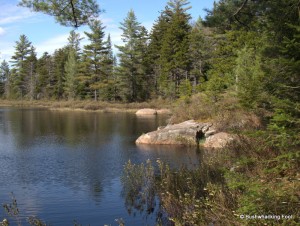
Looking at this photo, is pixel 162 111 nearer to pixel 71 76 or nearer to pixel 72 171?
pixel 71 76

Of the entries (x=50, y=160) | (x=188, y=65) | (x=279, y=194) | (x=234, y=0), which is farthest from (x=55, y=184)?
(x=188, y=65)

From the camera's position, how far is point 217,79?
28.0 meters

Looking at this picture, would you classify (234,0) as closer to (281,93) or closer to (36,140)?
(281,93)

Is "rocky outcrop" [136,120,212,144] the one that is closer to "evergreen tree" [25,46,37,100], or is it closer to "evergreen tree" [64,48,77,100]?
"evergreen tree" [64,48,77,100]

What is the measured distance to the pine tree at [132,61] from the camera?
57719mm

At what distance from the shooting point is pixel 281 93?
7230 millimetres

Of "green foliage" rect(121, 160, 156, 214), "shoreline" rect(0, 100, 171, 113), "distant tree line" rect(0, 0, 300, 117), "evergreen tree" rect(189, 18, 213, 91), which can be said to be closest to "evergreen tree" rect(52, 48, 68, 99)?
"distant tree line" rect(0, 0, 300, 117)

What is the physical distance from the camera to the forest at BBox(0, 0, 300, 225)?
6338 mm

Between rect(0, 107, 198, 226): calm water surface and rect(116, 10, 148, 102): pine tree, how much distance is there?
2962 centimetres

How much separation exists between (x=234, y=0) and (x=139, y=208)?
6679mm

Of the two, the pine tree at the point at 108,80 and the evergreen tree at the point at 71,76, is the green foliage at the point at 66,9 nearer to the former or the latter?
the pine tree at the point at 108,80

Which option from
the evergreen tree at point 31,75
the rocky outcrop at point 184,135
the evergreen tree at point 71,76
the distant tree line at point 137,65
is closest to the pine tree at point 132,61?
the distant tree line at point 137,65

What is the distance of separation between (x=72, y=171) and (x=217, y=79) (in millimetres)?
15938

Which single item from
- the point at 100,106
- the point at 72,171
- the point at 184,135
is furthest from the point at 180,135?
the point at 100,106
